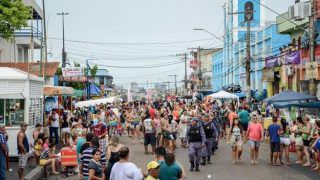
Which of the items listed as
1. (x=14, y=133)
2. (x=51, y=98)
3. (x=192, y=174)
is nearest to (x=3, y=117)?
(x=14, y=133)

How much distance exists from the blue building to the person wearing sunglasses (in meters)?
38.1

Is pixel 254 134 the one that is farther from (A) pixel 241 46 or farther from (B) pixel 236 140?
(A) pixel 241 46

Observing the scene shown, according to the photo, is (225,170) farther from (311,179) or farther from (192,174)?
(311,179)

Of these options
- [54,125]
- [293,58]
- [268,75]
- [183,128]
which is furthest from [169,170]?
[268,75]

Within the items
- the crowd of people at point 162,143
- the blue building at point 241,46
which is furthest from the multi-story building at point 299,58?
the crowd of people at point 162,143

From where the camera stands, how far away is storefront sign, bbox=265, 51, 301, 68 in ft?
121

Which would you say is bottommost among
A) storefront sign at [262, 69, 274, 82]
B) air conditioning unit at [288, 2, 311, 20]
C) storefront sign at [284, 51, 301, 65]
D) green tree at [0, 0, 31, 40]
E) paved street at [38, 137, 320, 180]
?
paved street at [38, 137, 320, 180]

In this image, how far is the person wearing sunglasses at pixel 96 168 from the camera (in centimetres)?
1049

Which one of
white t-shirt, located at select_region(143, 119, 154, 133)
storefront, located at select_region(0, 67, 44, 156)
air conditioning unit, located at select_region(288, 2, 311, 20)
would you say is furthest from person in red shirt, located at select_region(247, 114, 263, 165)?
air conditioning unit, located at select_region(288, 2, 311, 20)

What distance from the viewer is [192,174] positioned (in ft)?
56.9

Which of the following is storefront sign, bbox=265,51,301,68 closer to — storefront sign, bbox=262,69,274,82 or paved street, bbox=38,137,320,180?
storefront sign, bbox=262,69,274,82

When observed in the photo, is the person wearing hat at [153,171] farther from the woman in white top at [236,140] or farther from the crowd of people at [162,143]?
the woman in white top at [236,140]

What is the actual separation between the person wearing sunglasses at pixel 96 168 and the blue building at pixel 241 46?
1498 inches

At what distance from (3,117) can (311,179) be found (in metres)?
10.6
